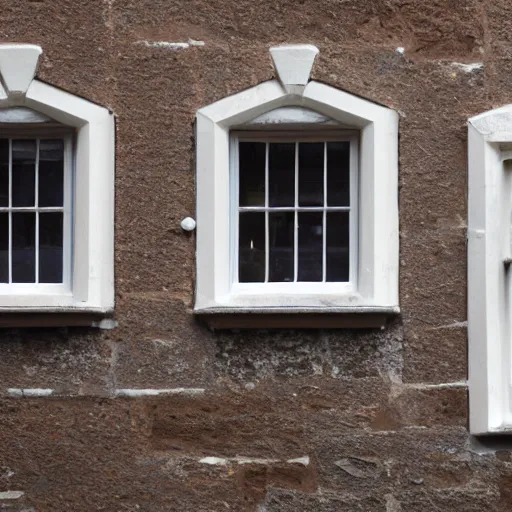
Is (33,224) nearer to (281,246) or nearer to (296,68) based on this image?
(281,246)

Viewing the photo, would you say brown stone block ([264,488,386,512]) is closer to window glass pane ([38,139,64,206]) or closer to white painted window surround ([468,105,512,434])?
white painted window surround ([468,105,512,434])

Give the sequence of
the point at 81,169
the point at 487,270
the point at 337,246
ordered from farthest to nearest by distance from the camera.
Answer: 1. the point at 337,246
2. the point at 81,169
3. the point at 487,270

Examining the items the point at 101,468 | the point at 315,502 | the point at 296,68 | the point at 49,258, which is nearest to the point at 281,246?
the point at 296,68

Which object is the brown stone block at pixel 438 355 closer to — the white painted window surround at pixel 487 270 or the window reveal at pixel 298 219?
the white painted window surround at pixel 487 270

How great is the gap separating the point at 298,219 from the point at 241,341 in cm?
74

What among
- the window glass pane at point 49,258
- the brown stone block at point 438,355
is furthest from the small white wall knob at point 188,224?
the brown stone block at point 438,355

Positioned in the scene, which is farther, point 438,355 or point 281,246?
point 281,246

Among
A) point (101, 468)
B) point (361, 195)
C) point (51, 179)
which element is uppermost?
point (51, 179)

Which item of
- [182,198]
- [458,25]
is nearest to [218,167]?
[182,198]

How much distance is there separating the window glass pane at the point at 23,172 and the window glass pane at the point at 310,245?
1493 mm

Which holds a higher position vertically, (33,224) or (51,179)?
(51,179)

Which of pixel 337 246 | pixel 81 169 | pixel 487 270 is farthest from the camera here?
pixel 337 246

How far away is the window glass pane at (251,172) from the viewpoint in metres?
6.16

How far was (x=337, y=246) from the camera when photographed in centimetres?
614
